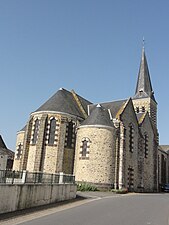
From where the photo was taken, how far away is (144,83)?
50.7 m

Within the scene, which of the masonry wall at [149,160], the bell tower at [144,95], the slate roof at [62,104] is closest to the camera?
the slate roof at [62,104]

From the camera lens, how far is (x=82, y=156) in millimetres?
26672

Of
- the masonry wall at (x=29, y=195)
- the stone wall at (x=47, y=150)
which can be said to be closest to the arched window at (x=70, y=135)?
the stone wall at (x=47, y=150)

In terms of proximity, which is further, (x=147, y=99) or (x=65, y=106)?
(x=147, y=99)

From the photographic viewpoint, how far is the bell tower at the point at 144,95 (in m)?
48.5

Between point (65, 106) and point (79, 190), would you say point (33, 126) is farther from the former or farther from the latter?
point (79, 190)

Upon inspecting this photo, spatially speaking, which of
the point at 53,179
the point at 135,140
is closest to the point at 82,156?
the point at 135,140

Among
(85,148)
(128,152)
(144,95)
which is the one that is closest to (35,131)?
(85,148)

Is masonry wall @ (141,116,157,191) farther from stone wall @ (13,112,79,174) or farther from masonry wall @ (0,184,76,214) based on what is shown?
masonry wall @ (0,184,76,214)

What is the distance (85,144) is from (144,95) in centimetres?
2639

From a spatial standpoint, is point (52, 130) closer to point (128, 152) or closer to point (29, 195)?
point (128, 152)

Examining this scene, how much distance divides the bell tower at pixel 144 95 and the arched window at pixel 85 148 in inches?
934

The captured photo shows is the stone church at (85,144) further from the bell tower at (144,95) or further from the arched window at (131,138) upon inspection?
the bell tower at (144,95)

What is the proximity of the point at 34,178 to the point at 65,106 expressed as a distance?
58.9 ft
